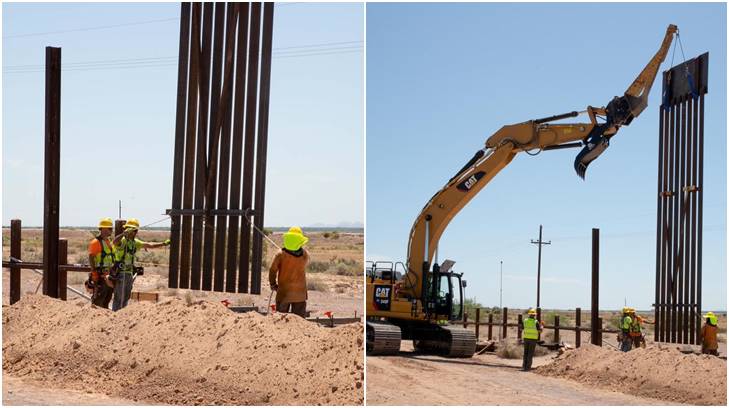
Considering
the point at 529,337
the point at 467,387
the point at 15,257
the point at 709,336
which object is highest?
the point at 15,257

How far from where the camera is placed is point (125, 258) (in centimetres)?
1310

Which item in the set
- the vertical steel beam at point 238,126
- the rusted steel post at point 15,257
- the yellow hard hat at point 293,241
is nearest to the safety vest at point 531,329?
the vertical steel beam at point 238,126

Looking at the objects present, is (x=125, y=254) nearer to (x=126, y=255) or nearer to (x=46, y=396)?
(x=126, y=255)

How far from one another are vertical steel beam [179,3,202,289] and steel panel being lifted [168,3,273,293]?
0.05 feet

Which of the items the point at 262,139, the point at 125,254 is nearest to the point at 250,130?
the point at 262,139

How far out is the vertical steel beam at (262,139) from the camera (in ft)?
45.1

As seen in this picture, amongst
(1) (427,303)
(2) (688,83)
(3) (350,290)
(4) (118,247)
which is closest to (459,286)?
(1) (427,303)

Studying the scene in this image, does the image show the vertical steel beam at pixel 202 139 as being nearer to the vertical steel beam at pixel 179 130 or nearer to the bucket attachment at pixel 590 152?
the vertical steel beam at pixel 179 130

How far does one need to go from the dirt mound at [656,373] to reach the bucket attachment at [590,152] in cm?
381

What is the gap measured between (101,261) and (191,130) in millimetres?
2464

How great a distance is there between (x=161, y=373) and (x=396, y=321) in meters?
10.7

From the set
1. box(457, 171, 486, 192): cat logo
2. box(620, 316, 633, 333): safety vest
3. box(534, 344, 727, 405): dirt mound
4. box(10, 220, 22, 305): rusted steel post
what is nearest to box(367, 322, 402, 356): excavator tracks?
box(534, 344, 727, 405): dirt mound

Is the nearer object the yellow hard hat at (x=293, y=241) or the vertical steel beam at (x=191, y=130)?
the yellow hard hat at (x=293, y=241)

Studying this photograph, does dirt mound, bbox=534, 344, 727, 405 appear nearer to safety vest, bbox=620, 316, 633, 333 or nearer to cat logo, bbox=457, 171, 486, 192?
safety vest, bbox=620, 316, 633, 333
